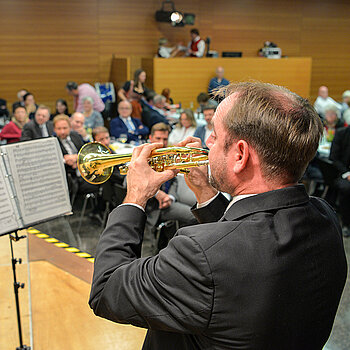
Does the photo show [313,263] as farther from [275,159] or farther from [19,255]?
[19,255]

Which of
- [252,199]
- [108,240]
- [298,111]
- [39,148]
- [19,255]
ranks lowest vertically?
[19,255]

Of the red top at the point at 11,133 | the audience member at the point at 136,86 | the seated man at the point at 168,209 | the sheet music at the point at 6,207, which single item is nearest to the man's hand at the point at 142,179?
the sheet music at the point at 6,207

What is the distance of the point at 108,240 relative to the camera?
1258 millimetres

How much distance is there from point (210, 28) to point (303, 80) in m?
2.93

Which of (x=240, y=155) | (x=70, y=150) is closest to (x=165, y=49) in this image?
(x=70, y=150)

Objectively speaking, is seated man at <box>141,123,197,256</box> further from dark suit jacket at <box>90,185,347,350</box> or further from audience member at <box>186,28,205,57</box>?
audience member at <box>186,28,205,57</box>

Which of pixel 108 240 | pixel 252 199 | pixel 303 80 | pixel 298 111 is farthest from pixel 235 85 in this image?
pixel 303 80

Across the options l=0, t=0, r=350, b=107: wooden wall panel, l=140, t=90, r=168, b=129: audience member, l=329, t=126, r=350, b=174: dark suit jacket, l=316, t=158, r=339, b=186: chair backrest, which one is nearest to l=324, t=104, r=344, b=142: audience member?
l=329, t=126, r=350, b=174: dark suit jacket

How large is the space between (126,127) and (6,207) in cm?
511

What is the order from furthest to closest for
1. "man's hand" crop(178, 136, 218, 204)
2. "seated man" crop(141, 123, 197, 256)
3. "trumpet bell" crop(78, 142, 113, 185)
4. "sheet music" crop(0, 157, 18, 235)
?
"seated man" crop(141, 123, 197, 256), "sheet music" crop(0, 157, 18, 235), "trumpet bell" crop(78, 142, 113, 185), "man's hand" crop(178, 136, 218, 204)

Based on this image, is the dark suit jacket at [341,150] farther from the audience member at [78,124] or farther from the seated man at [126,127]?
the audience member at [78,124]

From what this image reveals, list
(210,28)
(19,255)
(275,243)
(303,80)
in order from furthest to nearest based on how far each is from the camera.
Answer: (210,28), (303,80), (19,255), (275,243)

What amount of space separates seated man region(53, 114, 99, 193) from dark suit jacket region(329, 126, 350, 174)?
3.06 meters

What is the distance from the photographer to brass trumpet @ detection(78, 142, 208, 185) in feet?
5.39
